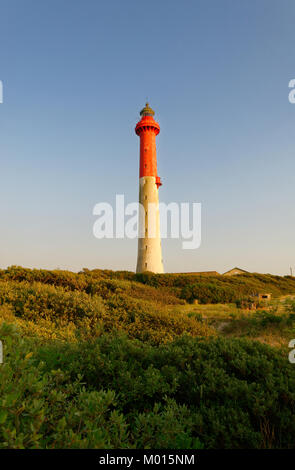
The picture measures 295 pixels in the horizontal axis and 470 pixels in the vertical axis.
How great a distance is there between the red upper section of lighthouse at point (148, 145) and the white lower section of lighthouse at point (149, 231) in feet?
2.67

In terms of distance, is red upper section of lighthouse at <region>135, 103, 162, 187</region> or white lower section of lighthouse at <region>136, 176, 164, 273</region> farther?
red upper section of lighthouse at <region>135, 103, 162, 187</region>

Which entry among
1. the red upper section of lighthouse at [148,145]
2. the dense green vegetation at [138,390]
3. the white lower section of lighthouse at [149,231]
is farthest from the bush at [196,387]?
the red upper section of lighthouse at [148,145]

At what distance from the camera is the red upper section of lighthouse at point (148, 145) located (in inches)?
1066

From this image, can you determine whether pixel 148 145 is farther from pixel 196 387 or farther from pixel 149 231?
pixel 196 387

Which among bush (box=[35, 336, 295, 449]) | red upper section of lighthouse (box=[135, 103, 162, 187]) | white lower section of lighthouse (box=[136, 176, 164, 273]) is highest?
red upper section of lighthouse (box=[135, 103, 162, 187])

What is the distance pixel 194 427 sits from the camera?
285cm

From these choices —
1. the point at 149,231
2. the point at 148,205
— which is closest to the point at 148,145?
the point at 148,205

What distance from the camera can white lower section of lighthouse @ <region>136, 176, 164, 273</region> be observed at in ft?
85.6

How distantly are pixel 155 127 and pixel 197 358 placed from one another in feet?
91.2

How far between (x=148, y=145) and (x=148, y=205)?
22.3 feet

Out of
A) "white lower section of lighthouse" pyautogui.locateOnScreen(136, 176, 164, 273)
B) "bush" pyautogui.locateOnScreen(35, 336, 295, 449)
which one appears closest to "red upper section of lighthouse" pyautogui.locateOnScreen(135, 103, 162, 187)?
"white lower section of lighthouse" pyautogui.locateOnScreen(136, 176, 164, 273)

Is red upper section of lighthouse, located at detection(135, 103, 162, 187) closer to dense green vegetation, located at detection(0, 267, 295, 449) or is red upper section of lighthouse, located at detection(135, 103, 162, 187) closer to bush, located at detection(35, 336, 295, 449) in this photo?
dense green vegetation, located at detection(0, 267, 295, 449)

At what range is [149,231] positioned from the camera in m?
26.4
